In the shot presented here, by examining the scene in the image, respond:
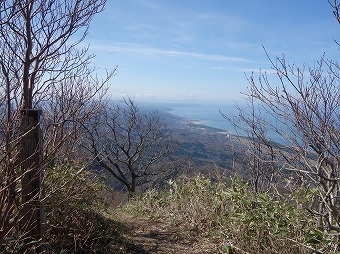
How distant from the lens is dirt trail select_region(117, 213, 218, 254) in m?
4.08

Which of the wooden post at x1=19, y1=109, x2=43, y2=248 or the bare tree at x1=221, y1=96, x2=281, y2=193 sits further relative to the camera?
the bare tree at x1=221, y1=96, x2=281, y2=193

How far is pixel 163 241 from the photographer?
14.7 feet

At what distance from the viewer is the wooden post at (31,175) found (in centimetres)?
250

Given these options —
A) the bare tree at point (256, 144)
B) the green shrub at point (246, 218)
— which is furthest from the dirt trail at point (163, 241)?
the bare tree at point (256, 144)

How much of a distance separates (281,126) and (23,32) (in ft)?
9.49

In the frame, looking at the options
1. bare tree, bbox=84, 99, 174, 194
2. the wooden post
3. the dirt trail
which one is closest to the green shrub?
the dirt trail

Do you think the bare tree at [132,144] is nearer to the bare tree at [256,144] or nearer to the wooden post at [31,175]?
the bare tree at [256,144]

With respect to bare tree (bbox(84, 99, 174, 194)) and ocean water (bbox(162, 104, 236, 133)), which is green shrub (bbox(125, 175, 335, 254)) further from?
bare tree (bbox(84, 99, 174, 194))

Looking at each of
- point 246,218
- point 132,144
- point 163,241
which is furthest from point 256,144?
point 132,144

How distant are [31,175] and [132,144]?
1236 cm

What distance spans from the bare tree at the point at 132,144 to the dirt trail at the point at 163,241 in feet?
28.1

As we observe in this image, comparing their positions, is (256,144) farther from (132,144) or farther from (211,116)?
(211,116)

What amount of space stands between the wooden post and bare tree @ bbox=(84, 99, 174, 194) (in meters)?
10.9

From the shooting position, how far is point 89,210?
415 centimetres
